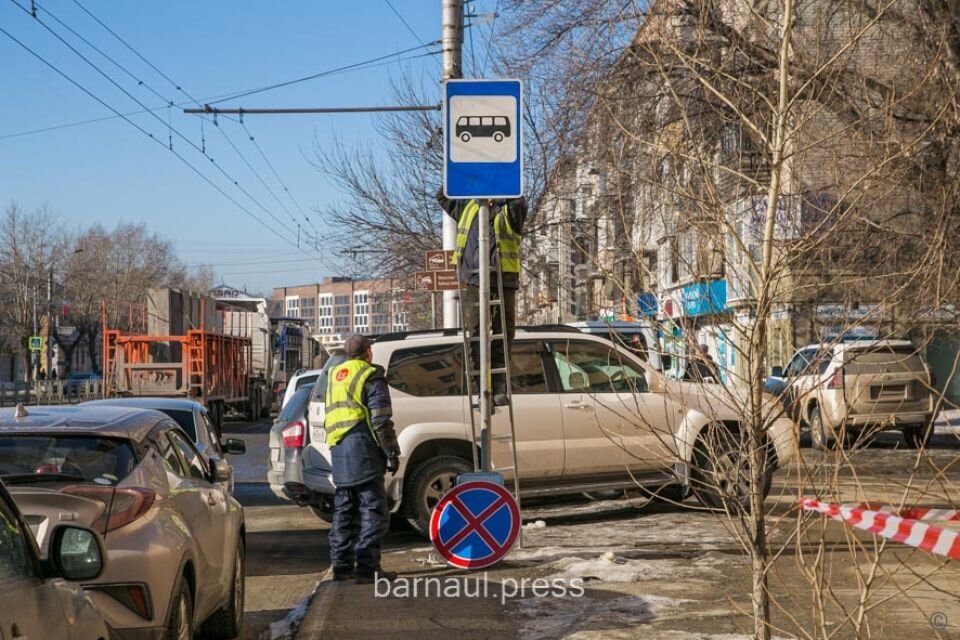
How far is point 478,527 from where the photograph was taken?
7316 mm

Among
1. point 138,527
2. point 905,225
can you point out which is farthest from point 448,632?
point 905,225

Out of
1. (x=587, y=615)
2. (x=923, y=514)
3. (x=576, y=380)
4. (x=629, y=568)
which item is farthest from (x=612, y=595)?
(x=576, y=380)

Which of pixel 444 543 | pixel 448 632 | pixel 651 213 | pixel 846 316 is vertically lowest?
pixel 448 632

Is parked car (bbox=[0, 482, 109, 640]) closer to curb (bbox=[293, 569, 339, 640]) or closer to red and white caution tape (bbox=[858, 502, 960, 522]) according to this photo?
curb (bbox=[293, 569, 339, 640])

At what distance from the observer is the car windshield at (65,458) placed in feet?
20.7

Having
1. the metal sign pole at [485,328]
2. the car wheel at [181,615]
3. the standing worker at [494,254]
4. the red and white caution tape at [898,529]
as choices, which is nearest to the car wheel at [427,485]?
the standing worker at [494,254]

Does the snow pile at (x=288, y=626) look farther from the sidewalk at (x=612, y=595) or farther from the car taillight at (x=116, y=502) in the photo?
the car taillight at (x=116, y=502)

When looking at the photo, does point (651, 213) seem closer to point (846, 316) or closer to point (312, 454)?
point (846, 316)

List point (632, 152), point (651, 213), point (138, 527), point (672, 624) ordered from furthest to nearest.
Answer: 1. point (632, 152)
2. point (651, 213)
3. point (672, 624)
4. point (138, 527)

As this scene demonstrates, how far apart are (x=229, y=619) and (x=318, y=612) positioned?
1.79 ft

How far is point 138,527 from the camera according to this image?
19.5ft

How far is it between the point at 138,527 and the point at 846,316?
3269 millimetres

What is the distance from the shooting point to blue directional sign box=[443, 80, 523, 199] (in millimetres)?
7488

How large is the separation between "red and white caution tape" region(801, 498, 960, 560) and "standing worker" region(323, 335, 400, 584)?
14.7ft
